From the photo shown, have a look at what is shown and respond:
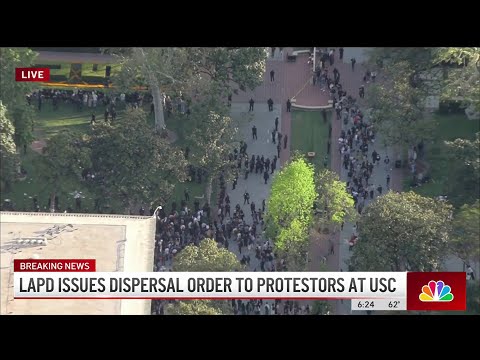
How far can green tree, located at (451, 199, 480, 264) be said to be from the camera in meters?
144

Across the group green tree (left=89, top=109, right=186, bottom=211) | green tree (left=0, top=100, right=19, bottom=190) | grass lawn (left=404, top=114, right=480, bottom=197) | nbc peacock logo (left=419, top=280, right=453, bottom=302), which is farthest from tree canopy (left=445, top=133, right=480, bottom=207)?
green tree (left=0, top=100, right=19, bottom=190)

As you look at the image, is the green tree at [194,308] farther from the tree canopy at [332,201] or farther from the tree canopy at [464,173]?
the tree canopy at [464,173]

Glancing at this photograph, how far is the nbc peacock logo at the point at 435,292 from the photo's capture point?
135500 millimetres

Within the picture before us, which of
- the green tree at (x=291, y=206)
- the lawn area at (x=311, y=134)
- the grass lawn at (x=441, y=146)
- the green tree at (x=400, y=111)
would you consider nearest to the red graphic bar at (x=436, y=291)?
the green tree at (x=291, y=206)

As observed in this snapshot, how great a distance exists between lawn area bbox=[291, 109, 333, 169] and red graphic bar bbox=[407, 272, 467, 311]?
21601 millimetres

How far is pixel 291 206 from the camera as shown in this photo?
485 feet

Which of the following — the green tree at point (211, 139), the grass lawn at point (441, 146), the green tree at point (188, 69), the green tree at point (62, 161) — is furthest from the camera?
the green tree at point (188, 69)

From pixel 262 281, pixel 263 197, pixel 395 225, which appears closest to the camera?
pixel 262 281

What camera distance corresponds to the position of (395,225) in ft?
469

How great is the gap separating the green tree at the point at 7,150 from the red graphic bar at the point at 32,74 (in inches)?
132

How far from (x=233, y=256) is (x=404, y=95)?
21.6 meters

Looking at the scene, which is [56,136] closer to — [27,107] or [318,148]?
[27,107]

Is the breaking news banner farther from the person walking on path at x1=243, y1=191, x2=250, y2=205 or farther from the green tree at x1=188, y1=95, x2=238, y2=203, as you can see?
the person walking on path at x1=243, y1=191, x2=250, y2=205

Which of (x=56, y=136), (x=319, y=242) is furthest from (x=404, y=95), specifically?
(x=56, y=136)
